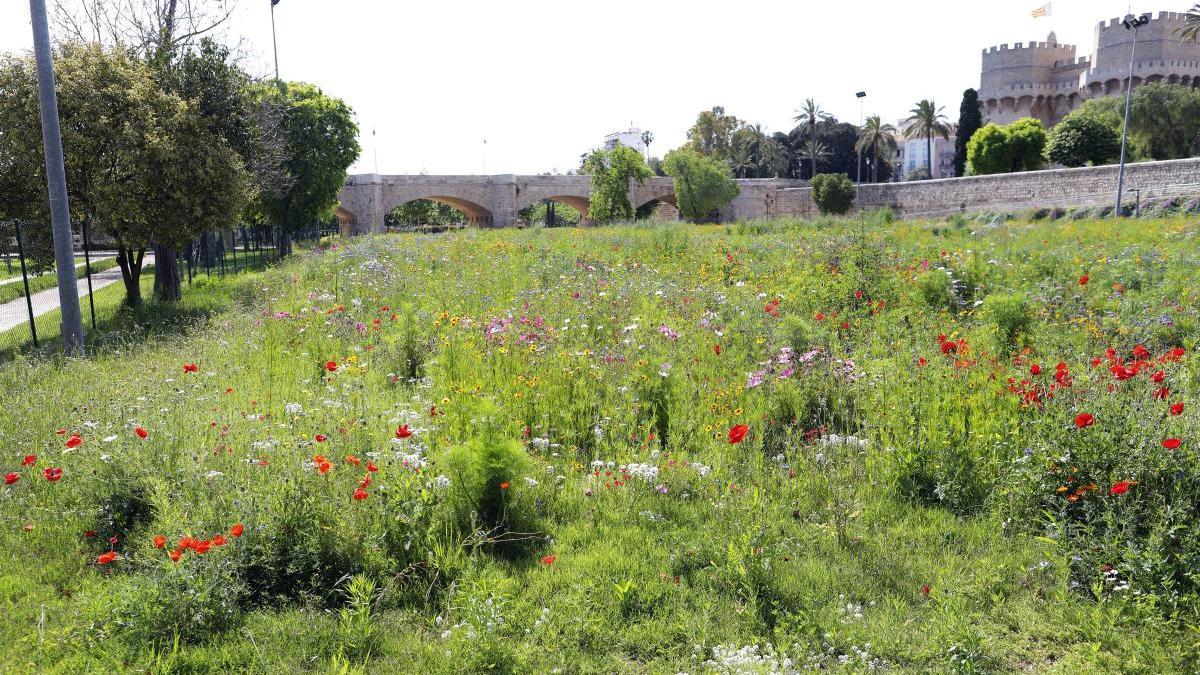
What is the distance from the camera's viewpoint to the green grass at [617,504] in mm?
3611

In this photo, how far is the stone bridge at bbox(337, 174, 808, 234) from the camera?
5009 centimetres

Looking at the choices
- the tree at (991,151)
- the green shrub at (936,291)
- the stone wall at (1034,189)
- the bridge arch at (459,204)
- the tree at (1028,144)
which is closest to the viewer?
the green shrub at (936,291)

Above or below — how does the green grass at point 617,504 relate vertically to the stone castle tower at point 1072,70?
below

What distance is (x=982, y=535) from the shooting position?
457cm

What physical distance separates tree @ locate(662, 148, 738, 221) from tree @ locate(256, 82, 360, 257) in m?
26.8

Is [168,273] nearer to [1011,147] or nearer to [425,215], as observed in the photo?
[1011,147]

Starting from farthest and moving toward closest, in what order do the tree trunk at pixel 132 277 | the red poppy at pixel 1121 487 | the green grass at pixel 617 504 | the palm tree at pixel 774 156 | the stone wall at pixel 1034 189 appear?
the palm tree at pixel 774 156, the stone wall at pixel 1034 189, the tree trunk at pixel 132 277, the red poppy at pixel 1121 487, the green grass at pixel 617 504

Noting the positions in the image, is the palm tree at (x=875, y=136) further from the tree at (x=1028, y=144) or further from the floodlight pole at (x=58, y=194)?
the floodlight pole at (x=58, y=194)

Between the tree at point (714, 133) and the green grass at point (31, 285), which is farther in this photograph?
the tree at point (714, 133)

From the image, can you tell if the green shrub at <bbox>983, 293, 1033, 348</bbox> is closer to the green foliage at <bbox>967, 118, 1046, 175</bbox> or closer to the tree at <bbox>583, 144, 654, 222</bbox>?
the tree at <bbox>583, 144, 654, 222</bbox>

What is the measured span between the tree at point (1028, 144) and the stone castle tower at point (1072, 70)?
13.0 metres

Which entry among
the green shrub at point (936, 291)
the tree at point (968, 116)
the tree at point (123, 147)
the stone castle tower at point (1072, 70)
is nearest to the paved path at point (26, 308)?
the tree at point (123, 147)

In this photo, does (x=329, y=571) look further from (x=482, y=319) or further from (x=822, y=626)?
(x=482, y=319)

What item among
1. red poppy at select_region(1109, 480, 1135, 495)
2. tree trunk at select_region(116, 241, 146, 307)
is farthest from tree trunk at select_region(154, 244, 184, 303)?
red poppy at select_region(1109, 480, 1135, 495)
